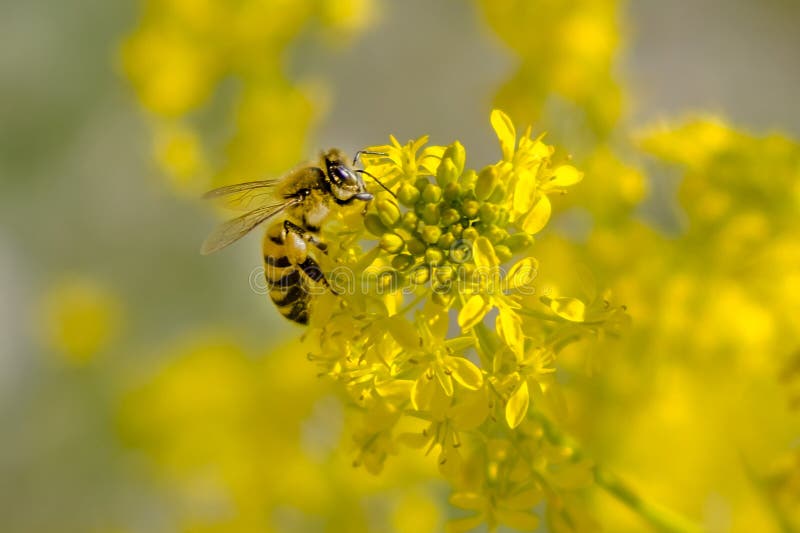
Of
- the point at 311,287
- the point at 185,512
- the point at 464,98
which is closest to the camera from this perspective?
the point at 311,287

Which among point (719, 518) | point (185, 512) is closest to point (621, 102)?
point (719, 518)

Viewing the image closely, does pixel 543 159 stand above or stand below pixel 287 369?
below

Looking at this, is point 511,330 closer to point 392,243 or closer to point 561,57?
point 392,243

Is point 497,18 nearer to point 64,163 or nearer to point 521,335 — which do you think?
point 521,335

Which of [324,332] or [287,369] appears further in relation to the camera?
[287,369]

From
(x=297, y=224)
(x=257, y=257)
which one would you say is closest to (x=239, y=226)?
(x=297, y=224)
